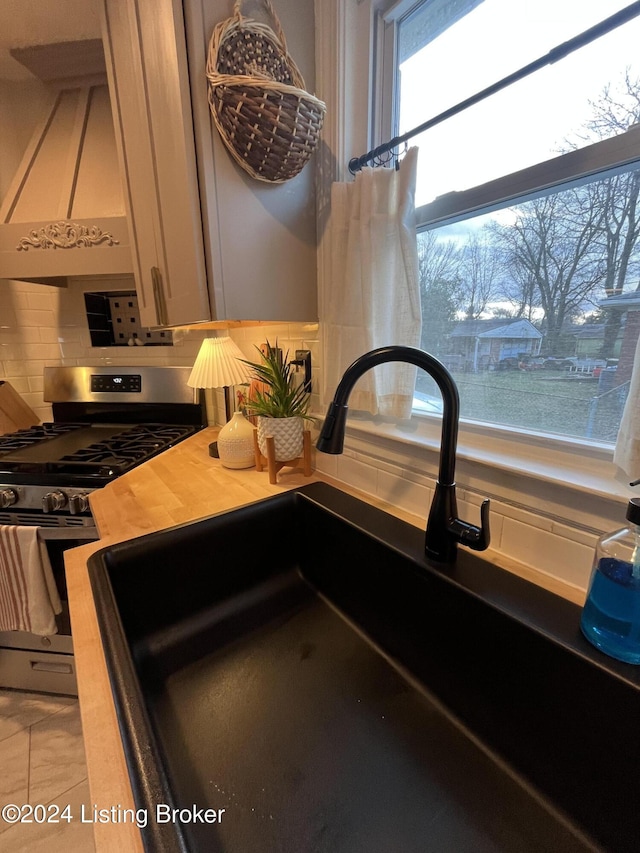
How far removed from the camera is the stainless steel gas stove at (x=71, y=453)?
1157 mm

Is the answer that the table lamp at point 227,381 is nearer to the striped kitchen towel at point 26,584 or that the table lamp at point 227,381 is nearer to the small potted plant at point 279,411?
the small potted plant at point 279,411

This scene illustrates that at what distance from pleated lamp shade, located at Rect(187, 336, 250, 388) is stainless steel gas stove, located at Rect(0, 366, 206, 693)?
0.36 meters

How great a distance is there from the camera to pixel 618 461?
57 cm

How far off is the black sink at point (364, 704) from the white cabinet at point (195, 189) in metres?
0.63

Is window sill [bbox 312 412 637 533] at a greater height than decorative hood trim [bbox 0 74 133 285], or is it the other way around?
decorative hood trim [bbox 0 74 133 285]

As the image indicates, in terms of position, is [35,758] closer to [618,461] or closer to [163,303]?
[163,303]

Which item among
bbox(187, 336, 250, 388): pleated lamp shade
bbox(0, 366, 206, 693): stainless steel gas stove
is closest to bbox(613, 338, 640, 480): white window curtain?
bbox(187, 336, 250, 388): pleated lamp shade

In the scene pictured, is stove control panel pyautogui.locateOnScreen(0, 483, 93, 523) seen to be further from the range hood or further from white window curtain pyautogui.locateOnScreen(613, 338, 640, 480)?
white window curtain pyautogui.locateOnScreen(613, 338, 640, 480)

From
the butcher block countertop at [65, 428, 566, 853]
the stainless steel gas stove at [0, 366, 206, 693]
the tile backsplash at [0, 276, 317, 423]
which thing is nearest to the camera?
the butcher block countertop at [65, 428, 566, 853]

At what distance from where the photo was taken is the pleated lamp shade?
1.30m

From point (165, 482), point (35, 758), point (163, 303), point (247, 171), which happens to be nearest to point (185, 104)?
point (247, 171)

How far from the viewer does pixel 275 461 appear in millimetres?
1057

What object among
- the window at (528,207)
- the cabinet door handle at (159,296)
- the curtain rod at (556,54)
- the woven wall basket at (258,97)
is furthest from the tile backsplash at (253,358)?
the curtain rod at (556,54)

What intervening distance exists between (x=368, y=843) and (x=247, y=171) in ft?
4.16
